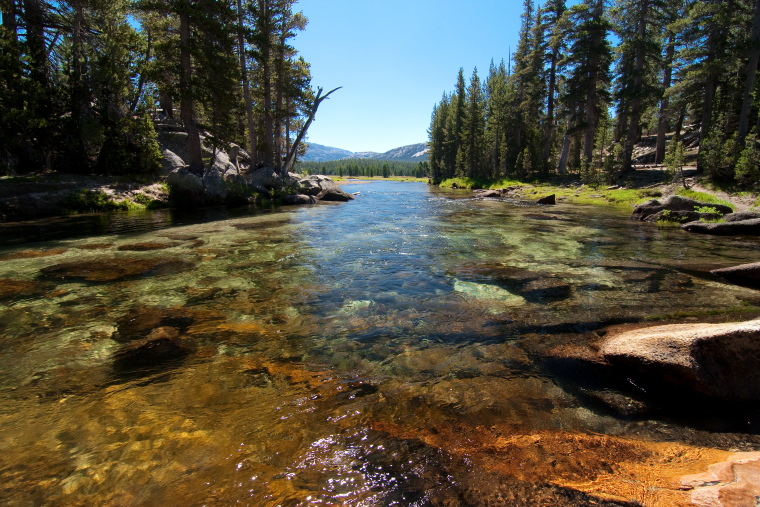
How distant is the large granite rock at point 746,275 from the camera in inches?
260

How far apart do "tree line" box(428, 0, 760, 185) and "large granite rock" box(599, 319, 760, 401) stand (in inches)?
852

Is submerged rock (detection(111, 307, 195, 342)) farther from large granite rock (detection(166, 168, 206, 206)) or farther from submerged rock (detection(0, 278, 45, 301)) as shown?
large granite rock (detection(166, 168, 206, 206))

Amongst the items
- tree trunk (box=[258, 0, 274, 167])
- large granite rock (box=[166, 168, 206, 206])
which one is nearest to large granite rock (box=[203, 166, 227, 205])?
large granite rock (box=[166, 168, 206, 206])

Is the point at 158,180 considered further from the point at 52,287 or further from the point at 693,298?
the point at 693,298

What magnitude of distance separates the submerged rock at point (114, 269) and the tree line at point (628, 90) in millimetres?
25935

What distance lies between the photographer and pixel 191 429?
9.95ft

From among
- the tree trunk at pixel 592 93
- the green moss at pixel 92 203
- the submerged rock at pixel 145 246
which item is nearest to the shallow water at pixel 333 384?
the submerged rock at pixel 145 246

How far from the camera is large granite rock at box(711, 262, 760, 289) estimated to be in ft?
21.7

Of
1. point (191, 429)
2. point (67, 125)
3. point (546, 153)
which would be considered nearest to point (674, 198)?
point (191, 429)

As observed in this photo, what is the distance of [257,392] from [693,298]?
23.0 ft

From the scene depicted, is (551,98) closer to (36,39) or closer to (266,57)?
(266,57)

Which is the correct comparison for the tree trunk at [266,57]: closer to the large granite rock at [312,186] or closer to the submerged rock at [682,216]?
the large granite rock at [312,186]

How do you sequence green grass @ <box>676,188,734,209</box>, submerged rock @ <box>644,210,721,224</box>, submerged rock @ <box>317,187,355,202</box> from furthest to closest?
submerged rock @ <box>317,187,355,202</box> < green grass @ <box>676,188,734,209</box> < submerged rock @ <box>644,210,721,224</box>

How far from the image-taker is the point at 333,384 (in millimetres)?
3758
